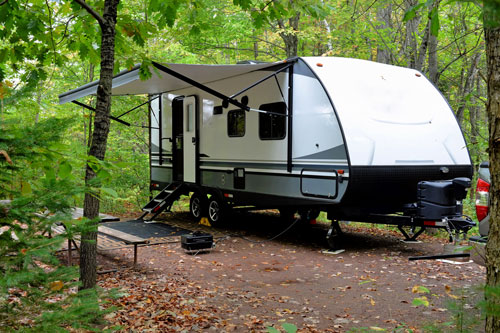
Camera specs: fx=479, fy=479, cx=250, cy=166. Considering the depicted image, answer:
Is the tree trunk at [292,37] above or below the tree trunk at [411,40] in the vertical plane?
above

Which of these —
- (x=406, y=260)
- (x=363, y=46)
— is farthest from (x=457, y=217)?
(x=363, y=46)

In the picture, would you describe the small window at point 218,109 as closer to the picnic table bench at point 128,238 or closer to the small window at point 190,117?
the small window at point 190,117

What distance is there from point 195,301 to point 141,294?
2.18ft

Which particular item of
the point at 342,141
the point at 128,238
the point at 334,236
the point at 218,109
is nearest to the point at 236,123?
the point at 218,109

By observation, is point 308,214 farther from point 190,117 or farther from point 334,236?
point 190,117

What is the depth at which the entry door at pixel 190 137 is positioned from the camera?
1102 centimetres

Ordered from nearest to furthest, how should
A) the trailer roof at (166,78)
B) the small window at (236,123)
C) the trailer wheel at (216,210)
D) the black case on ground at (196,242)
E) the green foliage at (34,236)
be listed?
the green foliage at (34,236), the black case on ground at (196,242), the trailer roof at (166,78), the small window at (236,123), the trailer wheel at (216,210)

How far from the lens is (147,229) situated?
999cm

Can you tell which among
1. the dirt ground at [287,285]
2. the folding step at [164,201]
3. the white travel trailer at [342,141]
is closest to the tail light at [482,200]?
the dirt ground at [287,285]

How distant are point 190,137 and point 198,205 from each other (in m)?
1.62

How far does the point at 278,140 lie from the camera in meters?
8.52

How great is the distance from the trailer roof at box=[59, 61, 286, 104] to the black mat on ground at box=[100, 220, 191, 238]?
109 inches

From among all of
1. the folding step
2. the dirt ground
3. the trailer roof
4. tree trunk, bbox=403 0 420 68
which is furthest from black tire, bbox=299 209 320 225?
tree trunk, bbox=403 0 420 68

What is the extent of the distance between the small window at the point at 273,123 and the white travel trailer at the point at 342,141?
18mm
